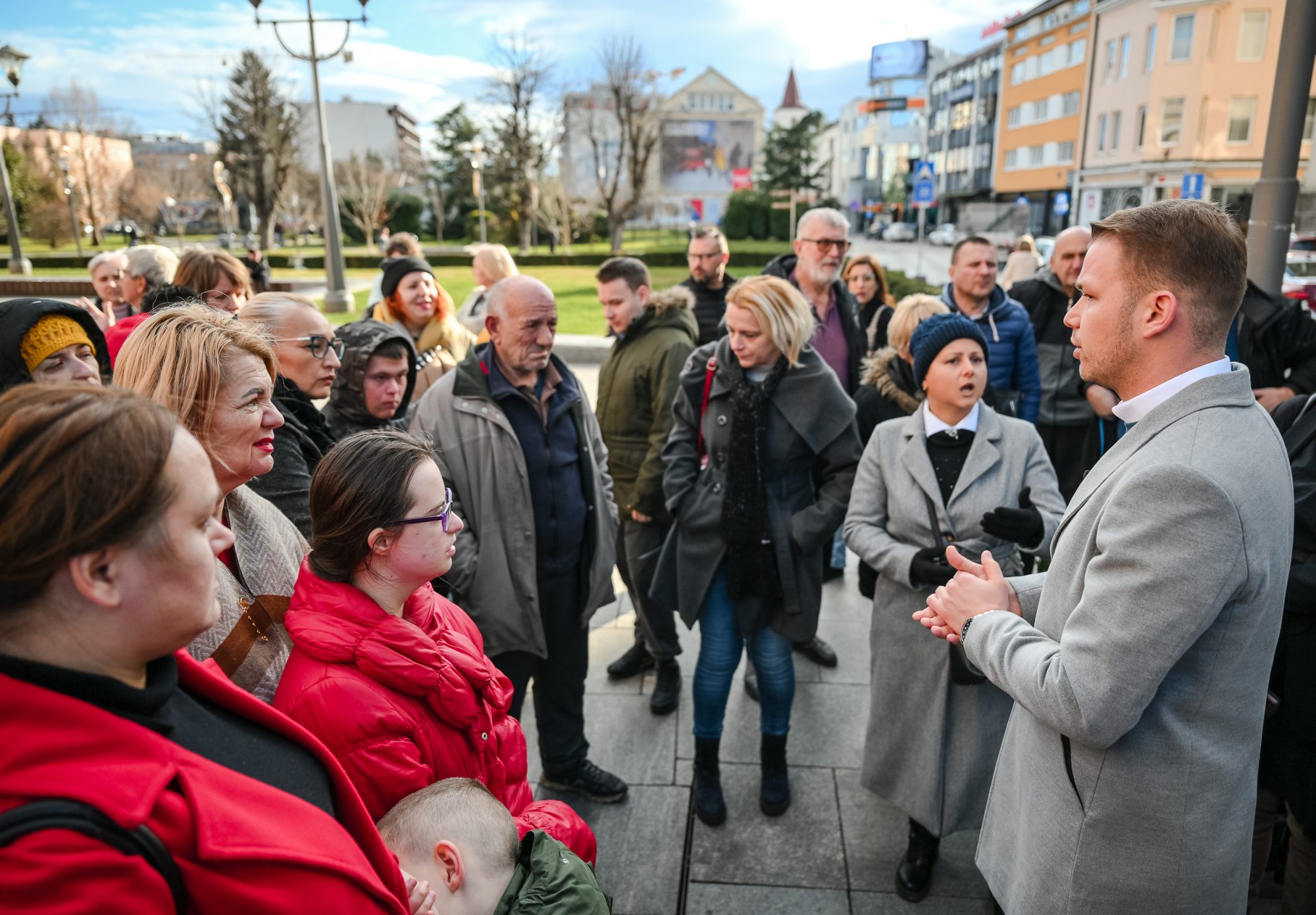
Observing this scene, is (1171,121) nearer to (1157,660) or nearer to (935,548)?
(935,548)

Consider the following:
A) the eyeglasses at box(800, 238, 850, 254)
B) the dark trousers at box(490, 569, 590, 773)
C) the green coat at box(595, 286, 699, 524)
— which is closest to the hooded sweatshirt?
the eyeglasses at box(800, 238, 850, 254)

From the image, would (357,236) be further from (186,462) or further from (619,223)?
(186,462)

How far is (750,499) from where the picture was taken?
134 inches

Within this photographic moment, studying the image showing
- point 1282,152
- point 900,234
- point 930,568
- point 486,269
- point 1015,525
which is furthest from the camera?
point 900,234

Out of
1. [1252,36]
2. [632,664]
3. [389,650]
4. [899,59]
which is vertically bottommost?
[632,664]

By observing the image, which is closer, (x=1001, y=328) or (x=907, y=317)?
(x=907, y=317)

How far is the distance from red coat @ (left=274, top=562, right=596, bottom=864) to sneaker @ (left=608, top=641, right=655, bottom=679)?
8.10ft

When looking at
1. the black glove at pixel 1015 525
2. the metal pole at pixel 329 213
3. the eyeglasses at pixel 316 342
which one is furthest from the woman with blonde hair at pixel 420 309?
the metal pole at pixel 329 213

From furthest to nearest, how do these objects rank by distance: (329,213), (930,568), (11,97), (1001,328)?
1. (11,97)
2. (329,213)
3. (1001,328)
4. (930,568)

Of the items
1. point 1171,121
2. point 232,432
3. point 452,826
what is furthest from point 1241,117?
point 452,826

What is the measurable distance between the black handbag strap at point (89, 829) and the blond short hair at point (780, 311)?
9.37 ft

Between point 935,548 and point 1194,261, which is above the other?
point 1194,261

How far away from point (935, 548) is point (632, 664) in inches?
87.0

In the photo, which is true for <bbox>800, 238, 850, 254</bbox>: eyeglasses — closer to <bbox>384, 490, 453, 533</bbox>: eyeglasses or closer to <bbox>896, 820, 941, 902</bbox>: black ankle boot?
<bbox>896, 820, 941, 902</bbox>: black ankle boot
